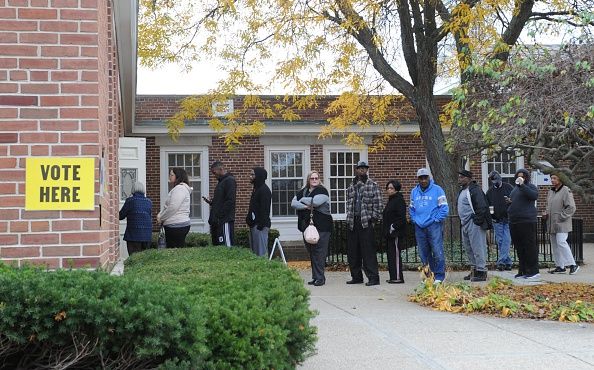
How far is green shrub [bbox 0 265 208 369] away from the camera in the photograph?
10.5ft

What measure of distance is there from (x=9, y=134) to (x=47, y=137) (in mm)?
234

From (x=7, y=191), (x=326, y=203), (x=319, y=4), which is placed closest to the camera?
Result: (x=7, y=191)

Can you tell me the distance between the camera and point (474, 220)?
37.2 ft

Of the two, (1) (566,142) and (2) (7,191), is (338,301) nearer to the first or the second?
(1) (566,142)

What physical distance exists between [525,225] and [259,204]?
A: 4.25m

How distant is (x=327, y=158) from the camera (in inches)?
828

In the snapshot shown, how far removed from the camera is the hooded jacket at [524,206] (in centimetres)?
1123

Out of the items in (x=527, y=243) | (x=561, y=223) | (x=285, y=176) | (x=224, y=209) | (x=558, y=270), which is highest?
(x=285, y=176)

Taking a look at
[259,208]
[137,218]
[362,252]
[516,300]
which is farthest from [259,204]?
[516,300]

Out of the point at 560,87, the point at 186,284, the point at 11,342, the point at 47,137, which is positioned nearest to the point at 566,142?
the point at 560,87

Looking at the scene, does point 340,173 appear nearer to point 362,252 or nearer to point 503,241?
point 503,241

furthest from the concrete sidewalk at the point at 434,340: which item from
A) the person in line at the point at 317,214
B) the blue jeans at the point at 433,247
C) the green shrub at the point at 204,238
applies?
the green shrub at the point at 204,238

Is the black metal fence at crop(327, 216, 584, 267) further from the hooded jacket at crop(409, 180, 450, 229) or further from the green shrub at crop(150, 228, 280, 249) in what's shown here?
the hooded jacket at crop(409, 180, 450, 229)

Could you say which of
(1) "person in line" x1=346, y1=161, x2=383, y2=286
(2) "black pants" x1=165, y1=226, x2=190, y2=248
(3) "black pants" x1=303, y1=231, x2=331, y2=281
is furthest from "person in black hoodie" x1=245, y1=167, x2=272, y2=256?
(1) "person in line" x1=346, y1=161, x2=383, y2=286
